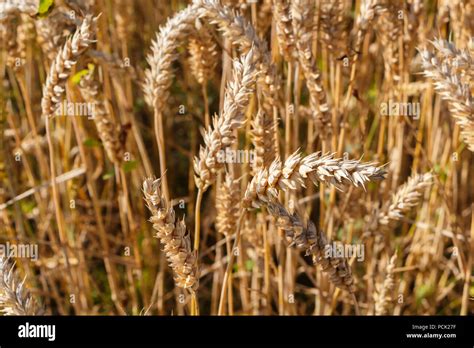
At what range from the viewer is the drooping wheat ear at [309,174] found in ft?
2.64

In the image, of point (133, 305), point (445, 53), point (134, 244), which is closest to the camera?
point (445, 53)

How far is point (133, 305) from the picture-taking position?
5.39ft

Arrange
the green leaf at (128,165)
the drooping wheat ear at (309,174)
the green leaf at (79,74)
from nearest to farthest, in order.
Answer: the drooping wheat ear at (309,174) < the green leaf at (79,74) < the green leaf at (128,165)

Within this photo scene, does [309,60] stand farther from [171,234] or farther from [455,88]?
[171,234]

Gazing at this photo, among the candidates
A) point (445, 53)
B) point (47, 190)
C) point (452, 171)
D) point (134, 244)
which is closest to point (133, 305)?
point (134, 244)

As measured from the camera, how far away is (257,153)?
1113 mm

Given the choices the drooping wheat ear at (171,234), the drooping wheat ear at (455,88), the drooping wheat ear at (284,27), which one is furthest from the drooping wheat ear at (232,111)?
the drooping wheat ear at (455,88)

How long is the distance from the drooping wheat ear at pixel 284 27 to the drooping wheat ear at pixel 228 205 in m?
0.28

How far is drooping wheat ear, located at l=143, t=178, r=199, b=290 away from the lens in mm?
888

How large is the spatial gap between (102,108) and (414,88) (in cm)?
82

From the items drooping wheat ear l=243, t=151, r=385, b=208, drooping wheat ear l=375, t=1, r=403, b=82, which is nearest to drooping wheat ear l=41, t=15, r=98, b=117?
drooping wheat ear l=243, t=151, r=385, b=208

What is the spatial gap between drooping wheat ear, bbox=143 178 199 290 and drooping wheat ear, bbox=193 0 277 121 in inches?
11.5

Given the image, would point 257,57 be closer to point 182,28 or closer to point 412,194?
point 182,28

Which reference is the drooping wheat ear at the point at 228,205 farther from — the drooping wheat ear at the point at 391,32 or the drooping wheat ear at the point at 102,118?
the drooping wheat ear at the point at 391,32
